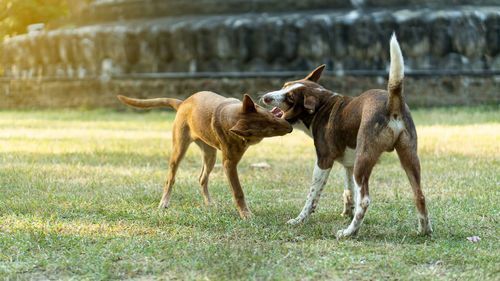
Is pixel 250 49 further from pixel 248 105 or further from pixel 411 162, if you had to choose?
pixel 411 162

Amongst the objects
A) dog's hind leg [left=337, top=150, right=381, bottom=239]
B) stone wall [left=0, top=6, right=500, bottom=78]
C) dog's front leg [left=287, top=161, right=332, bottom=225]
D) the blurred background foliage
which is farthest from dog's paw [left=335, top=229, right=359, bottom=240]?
the blurred background foliage

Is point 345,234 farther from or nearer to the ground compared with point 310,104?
nearer to the ground

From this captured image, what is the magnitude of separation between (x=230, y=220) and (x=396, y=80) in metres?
1.53

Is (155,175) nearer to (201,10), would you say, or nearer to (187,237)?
(187,237)

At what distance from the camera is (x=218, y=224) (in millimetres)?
4102

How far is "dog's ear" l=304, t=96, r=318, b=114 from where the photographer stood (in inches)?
160

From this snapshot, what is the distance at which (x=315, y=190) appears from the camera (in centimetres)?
407

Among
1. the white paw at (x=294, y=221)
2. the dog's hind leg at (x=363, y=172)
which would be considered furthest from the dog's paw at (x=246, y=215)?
the dog's hind leg at (x=363, y=172)

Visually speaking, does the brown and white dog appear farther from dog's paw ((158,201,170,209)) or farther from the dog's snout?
dog's paw ((158,201,170,209))

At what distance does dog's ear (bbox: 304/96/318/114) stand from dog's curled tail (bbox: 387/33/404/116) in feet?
2.10

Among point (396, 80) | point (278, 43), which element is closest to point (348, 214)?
point (396, 80)

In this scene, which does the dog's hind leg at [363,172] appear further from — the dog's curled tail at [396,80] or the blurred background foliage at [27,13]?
the blurred background foliage at [27,13]

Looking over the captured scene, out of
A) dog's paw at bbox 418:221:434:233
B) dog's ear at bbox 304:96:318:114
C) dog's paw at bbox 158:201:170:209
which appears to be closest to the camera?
dog's paw at bbox 418:221:434:233

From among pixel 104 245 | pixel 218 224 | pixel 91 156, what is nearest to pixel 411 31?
pixel 91 156
